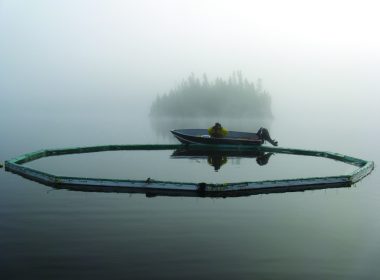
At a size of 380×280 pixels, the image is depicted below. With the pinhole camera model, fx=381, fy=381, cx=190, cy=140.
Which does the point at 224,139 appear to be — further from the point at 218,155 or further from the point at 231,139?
the point at 218,155

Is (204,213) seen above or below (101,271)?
above

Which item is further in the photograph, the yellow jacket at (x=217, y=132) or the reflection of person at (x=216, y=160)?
the yellow jacket at (x=217, y=132)

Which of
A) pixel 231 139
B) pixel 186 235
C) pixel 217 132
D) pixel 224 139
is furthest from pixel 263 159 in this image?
pixel 186 235

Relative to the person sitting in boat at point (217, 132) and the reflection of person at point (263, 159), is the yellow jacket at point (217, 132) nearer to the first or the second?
the person sitting in boat at point (217, 132)

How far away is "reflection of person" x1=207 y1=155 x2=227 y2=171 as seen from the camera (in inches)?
1548

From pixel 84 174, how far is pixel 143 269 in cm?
2194

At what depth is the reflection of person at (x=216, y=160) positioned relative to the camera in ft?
129

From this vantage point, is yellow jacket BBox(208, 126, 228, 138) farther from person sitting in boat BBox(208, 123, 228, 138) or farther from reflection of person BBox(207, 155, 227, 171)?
reflection of person BBox(207, 155, 227, 171)

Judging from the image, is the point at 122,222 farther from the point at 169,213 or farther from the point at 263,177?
the point at 263,177

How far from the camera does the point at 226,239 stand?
1684cm

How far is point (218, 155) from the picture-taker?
1817 inches

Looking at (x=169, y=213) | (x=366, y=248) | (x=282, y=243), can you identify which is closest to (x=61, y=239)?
(x=169, y=213)

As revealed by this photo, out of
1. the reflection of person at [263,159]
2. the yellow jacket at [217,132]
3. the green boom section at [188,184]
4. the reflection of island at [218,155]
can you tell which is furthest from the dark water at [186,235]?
the yellow jacket at [217,132]

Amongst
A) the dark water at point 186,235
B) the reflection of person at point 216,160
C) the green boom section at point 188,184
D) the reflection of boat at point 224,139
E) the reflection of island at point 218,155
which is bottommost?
the dark water at point 186,235
